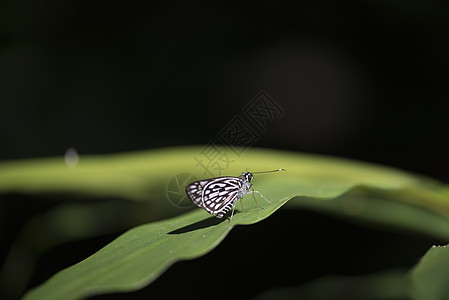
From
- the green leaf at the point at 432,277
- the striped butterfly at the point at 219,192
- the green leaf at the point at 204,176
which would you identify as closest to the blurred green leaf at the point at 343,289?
the green leaf at the point at 204,176

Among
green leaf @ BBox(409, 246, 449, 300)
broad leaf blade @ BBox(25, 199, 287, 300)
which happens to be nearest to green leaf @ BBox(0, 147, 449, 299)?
broad leaf blade @ BBox(25, 199, 287, 300)

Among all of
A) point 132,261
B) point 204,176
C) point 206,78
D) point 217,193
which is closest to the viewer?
point 132,261

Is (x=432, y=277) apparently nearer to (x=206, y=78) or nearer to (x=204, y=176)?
(x=204, y=176)

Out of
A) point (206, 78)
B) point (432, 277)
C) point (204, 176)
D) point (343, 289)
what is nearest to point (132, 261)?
point (432, 277)

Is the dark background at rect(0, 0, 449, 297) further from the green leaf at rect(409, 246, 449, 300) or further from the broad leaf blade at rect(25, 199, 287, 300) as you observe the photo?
the broad leaf blade at rect(25, 199, 287, 300)

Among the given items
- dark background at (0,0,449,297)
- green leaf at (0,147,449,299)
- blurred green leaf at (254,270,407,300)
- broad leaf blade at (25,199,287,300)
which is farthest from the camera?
dark background at (0,0,449,297)

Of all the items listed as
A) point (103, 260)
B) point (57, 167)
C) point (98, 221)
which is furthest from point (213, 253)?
point (103, 260)
